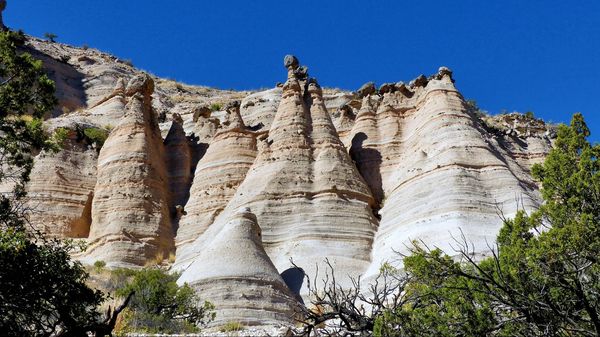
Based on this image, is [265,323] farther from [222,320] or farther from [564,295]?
[564,295]

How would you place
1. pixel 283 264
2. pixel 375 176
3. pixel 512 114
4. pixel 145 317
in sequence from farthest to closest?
pixel 512 114 < pixel 375 176 < pixel 283 264 < pixel 145 317

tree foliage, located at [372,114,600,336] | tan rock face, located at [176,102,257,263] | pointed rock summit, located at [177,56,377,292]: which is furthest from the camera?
tan rock face, located at [176,102,257,263]

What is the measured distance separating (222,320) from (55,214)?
16477 mm

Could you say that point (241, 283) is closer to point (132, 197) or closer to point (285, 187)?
point (285, 187)

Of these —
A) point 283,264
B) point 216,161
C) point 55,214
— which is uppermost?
point 216,161

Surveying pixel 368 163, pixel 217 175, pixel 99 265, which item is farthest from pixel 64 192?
pixel 368 163

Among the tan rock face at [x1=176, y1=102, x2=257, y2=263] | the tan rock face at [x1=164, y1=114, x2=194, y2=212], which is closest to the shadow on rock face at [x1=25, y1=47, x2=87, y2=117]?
the tan rock face at [x1=164, y1=114, x2=194, y2=212]

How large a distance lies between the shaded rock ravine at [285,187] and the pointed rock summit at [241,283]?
0.05m

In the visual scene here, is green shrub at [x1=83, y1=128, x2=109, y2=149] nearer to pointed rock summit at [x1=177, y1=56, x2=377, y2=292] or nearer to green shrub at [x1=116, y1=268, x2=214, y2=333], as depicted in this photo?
pointed rock summit at [x1=177, y1=56, x2=377, y2=292]

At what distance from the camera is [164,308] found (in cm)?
1939

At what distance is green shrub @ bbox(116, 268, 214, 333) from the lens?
55.7 ft

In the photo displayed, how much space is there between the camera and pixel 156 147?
3588cm

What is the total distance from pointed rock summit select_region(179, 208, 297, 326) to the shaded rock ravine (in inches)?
2.0

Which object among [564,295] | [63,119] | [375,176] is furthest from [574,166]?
[63,119]
